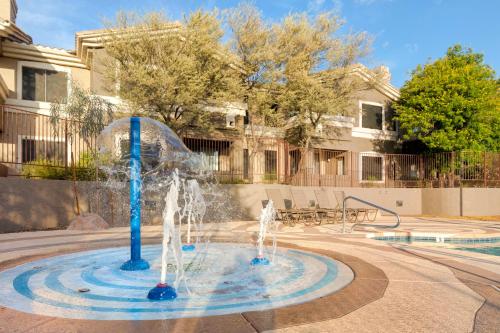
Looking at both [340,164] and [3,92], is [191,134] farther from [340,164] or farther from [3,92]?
[340,164]

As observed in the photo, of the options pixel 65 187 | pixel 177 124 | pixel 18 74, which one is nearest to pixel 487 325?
pixel 65 187

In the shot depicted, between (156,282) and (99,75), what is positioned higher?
(99,75)

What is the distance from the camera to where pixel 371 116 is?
26.5 m

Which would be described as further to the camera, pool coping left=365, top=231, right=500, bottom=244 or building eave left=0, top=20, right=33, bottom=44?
building eave left=0, top=20, right=33, bottom=44

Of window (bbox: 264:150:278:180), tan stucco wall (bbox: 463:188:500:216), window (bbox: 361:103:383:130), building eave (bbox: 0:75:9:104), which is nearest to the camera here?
building eave (bbox: 0:75:9:104)

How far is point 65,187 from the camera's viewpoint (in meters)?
12.0

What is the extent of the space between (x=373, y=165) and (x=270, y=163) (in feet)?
34.8

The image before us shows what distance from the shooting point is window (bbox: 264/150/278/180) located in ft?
58.2

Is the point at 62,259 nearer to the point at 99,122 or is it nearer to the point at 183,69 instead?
the point at 99,122

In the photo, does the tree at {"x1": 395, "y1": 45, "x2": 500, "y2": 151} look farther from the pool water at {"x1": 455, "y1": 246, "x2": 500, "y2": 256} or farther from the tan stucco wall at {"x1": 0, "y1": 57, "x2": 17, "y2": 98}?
the tan stucco wall at {"x1": 0, "y1": 57, "x2": 17, "y2": 98}

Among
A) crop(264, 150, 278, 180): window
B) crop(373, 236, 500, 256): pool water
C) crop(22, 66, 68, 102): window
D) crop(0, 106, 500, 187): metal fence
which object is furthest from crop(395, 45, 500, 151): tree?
crop(22, 66, 68, 102): window

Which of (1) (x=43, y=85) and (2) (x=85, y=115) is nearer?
(2) (x=85, y=115)

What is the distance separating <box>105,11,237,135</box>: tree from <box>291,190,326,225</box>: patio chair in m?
5.62

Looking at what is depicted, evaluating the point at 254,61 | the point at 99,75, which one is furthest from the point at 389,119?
the point at 99,75
